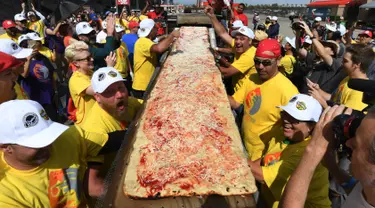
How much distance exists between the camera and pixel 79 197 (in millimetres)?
1866

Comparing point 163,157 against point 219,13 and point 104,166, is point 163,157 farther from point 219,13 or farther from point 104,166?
point 219,13

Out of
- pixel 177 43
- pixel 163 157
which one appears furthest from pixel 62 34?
pixel 163 157

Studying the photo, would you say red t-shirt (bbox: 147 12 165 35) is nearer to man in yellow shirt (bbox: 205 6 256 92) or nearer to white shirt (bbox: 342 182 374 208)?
man in yellow shirt (bbox: 205 6 256 92)

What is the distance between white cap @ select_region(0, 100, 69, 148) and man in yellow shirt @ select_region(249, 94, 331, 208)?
1472 mm

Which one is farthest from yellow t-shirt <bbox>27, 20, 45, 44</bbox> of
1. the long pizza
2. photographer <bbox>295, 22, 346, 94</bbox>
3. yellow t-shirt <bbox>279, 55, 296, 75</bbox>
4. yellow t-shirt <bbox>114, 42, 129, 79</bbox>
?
photographer <bbox>295, 22, 346, 94</bbox>

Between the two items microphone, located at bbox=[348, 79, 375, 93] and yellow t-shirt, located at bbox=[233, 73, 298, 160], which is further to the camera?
yellow t-shirt, located at bbox=[233, 73, 298, 160]

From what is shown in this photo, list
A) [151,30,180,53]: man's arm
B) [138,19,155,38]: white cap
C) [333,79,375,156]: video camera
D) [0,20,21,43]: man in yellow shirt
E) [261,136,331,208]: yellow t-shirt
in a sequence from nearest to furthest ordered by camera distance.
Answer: [333,79,375,156]: video camera < [261,136,331,208]: yellow t-shirt < [151,30,180,53]: man's arm < [138,19,155,38]: white cap < [0,20,21,43]: man in yellow shirt

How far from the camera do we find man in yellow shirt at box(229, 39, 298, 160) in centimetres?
293

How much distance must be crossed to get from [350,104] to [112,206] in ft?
8.63

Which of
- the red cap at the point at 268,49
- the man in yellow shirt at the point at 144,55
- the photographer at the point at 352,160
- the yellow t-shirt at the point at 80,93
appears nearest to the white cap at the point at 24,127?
the yellow t-shirt at the point at 80,93

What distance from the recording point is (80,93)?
120 inches

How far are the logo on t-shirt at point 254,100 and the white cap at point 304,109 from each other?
0.73 m

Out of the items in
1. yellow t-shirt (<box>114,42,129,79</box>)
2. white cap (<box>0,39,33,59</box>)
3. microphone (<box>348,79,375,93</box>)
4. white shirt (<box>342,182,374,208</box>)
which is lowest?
yellow t-shirt (<box>114,42,129,79</box>)

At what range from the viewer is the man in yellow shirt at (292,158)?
6.77ft
